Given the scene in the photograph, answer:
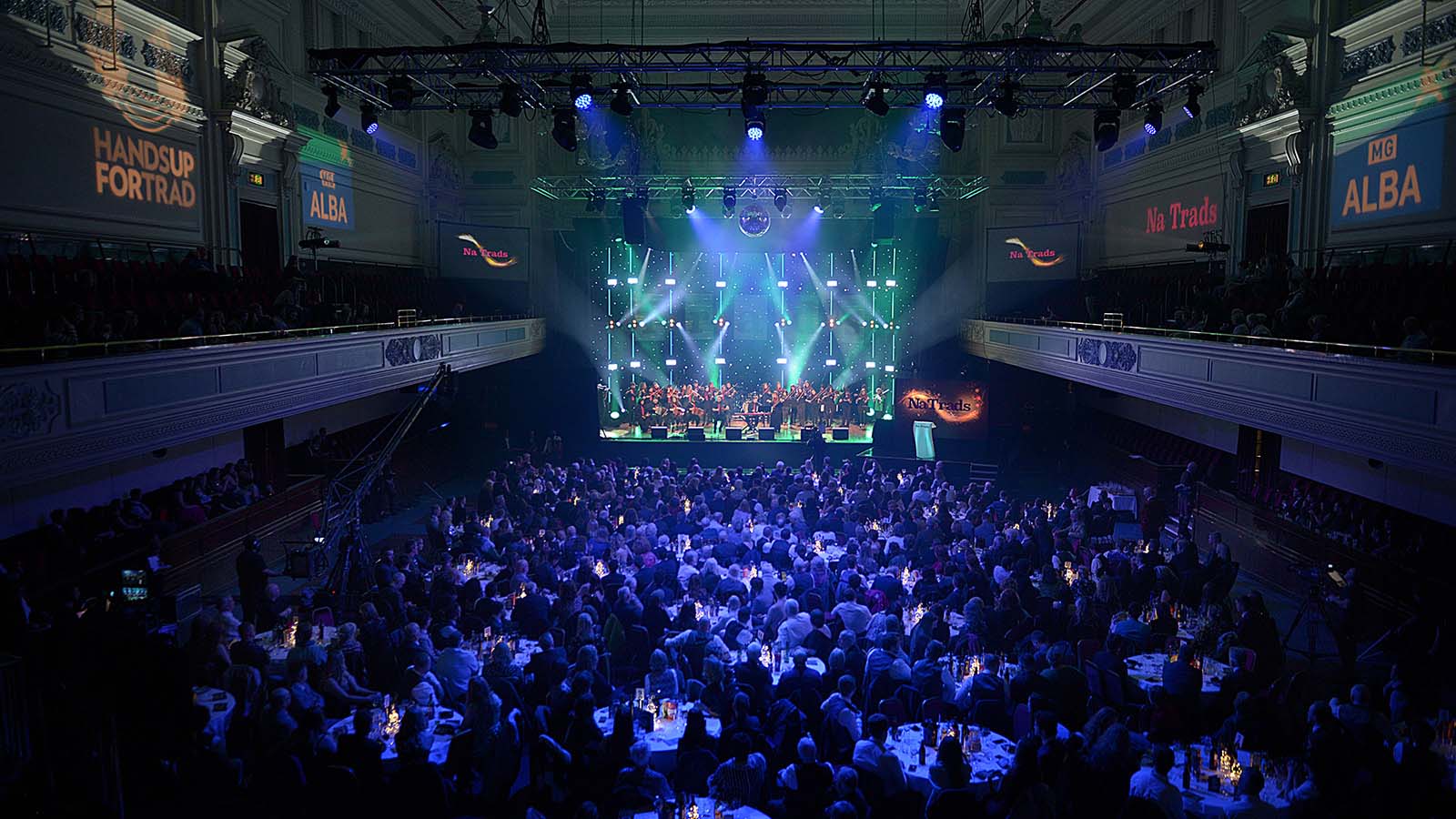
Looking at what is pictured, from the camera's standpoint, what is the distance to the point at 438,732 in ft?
25.9

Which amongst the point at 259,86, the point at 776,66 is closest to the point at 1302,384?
the point at 776,66

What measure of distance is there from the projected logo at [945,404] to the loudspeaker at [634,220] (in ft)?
27.2

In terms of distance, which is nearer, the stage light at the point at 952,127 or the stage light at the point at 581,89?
the stage light at the point at 581,89

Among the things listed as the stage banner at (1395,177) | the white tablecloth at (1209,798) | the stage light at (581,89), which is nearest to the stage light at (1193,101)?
the stage banner at (1395,177)

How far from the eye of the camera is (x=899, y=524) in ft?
50.4

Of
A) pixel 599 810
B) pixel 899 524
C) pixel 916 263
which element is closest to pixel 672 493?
pixel 899 524

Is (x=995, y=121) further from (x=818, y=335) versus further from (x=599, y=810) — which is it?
(x=599, y=810)

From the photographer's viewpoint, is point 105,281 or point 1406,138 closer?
point 105,281

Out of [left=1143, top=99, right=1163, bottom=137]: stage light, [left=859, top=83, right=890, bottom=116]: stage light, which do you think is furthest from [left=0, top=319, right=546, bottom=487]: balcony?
[left=1143, top=99, right=1163, bottom=137]: stage light

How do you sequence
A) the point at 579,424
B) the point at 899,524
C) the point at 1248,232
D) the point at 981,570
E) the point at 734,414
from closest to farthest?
the point at 981,570 < the point at 899,524 < the point at 1248,232 < the point at 579,424 < the point at 734,414

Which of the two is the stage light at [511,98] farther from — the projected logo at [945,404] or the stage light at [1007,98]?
the projected logo at [945,404]

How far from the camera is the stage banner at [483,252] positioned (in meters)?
24.3

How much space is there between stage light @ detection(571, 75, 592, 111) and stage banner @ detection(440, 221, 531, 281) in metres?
9.61

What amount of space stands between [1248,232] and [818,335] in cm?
1525
